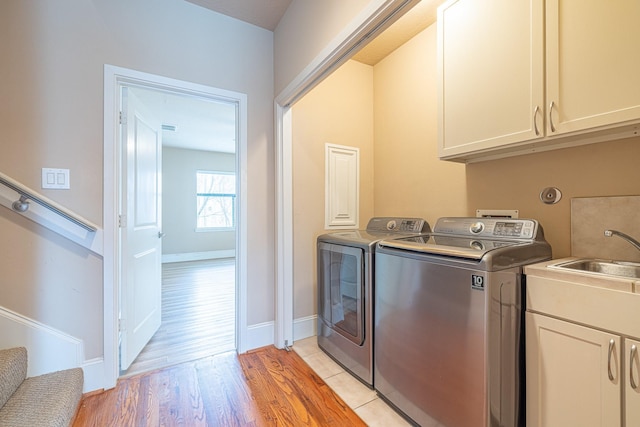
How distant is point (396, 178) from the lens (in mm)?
2568

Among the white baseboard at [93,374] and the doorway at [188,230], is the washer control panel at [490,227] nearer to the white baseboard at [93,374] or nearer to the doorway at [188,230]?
the doorway at [188,230]

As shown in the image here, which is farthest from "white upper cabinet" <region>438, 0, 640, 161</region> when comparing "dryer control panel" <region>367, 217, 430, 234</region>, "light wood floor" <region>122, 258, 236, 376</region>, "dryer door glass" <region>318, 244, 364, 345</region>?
"light wood floor" <region>122, 258, 236, 376</region>

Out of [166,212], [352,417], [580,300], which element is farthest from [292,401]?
[166,212]

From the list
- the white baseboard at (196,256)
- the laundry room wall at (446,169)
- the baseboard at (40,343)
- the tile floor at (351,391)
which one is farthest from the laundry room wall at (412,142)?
the white baseboard at (196,256)

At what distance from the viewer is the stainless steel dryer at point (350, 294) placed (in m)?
1.73

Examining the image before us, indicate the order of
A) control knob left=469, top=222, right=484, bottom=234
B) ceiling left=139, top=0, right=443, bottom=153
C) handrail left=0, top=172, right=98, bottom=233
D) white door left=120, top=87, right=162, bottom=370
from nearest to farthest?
1. handrail left=0, top=172, right=98, bottom=233
2. control knob left=469, top=222, right=484, bottom=234
3. white door left=120, top=87, right=162, bottom=370
4. ceiling left=139, top=0, right=443, bottom=153

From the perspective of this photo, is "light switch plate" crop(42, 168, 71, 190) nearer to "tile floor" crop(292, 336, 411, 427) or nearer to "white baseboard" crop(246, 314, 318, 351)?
"white baseboard" crop(246, 314, 318, 351)

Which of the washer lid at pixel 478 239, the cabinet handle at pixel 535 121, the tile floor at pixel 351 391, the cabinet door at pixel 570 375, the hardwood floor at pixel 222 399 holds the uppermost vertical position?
the cabinet handle at pixel 535 121

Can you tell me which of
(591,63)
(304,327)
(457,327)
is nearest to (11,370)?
(304,327)

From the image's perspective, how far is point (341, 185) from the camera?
8.67ft

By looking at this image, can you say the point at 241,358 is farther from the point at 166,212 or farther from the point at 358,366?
the point at 166,212

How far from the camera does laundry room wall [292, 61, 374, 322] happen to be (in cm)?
242

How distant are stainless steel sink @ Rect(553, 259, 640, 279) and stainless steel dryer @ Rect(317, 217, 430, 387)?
0.88 metres

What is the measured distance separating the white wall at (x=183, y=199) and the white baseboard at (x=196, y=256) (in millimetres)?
57
